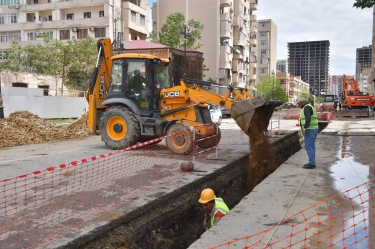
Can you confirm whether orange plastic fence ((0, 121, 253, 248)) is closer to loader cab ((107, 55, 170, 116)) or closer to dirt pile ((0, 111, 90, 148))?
loader cab ((107, 55, 170, 116))

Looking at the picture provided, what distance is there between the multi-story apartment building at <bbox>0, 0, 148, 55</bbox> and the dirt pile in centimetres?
2693

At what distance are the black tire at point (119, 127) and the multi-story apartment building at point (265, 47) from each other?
87.3 metres

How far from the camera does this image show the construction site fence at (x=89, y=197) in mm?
4180

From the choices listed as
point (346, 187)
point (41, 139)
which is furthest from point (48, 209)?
point (41, 139)

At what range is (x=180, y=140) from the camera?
9305 millimetres

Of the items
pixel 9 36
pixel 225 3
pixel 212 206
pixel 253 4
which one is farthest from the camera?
pixel 253 4

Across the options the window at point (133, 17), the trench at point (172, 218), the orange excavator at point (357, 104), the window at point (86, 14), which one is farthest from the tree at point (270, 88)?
the trench at point (172, 218)

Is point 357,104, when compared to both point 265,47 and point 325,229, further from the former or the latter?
point 265,47

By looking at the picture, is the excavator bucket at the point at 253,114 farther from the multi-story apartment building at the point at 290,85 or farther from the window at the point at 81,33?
the multi-story apartment building at the point at 290,85

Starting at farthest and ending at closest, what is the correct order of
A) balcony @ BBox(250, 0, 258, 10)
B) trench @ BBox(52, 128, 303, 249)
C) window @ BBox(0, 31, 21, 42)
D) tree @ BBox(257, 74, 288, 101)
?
tree @ BBox(257, 74, 288, 101) < balcony @ BBox(250, 0, 258, 10) < window @ BBox(0, 31, 21, 42) < trench @ BBox(52, 128, 303, 249)

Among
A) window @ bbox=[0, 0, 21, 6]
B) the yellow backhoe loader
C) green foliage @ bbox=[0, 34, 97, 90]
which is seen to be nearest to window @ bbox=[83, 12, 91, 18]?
window @ bbox=[0, 0, 21, 6]

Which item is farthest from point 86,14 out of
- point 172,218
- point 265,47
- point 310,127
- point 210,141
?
point 265,47

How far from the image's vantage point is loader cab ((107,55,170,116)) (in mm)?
9859

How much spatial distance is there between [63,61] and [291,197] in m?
31.1
